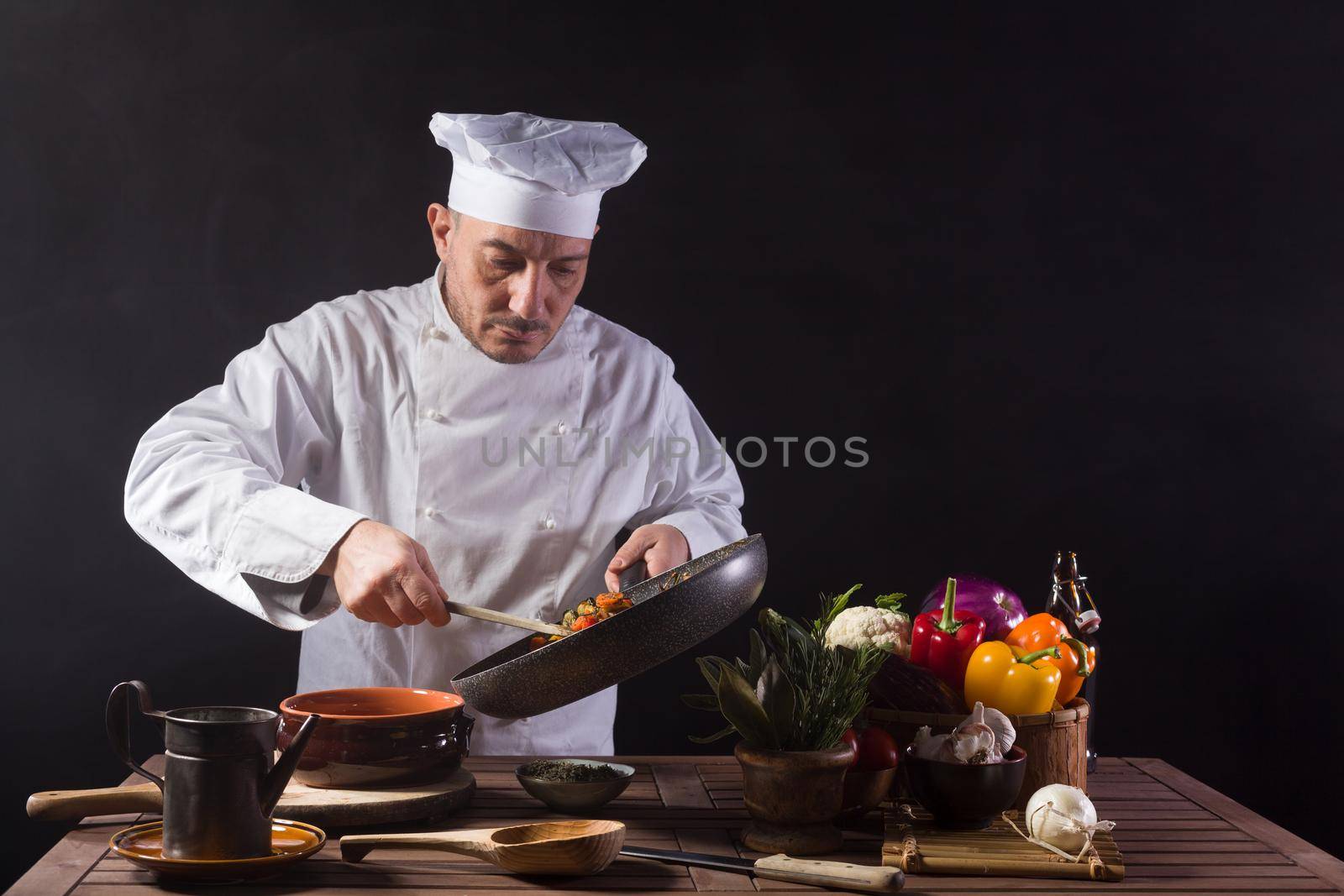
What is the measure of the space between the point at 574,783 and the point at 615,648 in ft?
0.70

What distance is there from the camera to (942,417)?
3115 millimetres

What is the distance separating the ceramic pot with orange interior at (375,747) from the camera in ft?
4.96

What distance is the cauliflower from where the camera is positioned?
1722 mm

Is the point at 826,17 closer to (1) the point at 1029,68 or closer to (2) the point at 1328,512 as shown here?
(1) the point at 1029,68

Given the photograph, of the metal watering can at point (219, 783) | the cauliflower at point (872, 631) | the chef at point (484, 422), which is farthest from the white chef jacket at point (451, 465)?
the metal watering can at point (219, 783)

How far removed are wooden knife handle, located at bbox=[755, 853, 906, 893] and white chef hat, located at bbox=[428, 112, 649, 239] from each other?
138 centimetres

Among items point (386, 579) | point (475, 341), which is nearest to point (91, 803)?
point (386, 579)

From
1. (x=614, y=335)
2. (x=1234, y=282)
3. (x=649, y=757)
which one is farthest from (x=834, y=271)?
(x=649, y=757)

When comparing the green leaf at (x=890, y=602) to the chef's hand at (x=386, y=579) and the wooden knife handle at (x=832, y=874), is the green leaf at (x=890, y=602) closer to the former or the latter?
the wooden knife handle at (x=832, y=874)

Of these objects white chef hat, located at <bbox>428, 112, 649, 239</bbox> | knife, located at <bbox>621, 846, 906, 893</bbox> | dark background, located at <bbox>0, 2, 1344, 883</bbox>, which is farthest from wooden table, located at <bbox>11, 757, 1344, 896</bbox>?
dark background, located at <bbox>0, 2, 1344, 883</bbox>

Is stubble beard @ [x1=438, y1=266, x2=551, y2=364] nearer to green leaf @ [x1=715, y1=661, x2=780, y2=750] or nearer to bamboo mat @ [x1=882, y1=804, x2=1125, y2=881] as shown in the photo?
green leaf @ [x1=715, y1=661, x2=780, y2=750]

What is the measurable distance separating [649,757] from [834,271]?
1515 mm

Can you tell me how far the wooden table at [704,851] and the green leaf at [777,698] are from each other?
16 cm

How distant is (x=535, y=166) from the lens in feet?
7.72
